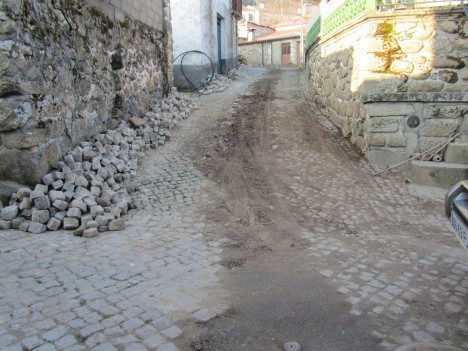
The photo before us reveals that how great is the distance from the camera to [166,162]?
21.9 feet

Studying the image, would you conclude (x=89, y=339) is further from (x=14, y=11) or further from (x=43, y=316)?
(x=14, y=11)

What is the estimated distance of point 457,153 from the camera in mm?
6285

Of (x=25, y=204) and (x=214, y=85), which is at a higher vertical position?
(x=214, y=85)

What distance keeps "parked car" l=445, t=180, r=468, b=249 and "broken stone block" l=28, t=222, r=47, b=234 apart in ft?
13.0

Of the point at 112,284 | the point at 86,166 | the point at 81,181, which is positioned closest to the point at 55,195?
the point at 81,181

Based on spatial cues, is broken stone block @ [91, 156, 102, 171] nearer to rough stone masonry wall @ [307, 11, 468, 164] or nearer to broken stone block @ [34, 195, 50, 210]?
broken stone block @ [34, 195, 50, 210]

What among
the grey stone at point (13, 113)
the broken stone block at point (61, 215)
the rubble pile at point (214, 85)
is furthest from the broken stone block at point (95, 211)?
the rubble pile at point (214, 85)

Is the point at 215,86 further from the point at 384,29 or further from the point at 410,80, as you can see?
the point at 410,80

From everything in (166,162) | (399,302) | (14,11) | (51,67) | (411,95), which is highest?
(14,11)

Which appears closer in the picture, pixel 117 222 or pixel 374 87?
pixel 117 222

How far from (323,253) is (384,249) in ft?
2.23

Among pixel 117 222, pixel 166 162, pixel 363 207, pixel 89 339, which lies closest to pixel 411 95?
pixel 363 207

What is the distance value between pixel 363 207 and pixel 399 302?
2.40 metres

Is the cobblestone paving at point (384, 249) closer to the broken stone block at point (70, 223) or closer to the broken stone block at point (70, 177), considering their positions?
the broken stone block at point (70, 223)
